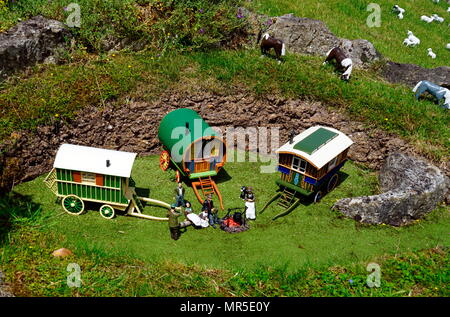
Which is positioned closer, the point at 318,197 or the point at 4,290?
the point at 4,290

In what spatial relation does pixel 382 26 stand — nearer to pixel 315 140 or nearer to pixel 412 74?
pixel 412 74

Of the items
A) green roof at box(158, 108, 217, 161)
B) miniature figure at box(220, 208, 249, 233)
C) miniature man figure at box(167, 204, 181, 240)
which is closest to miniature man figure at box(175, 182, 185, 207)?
green roof at box(158, 108, 217, 161)

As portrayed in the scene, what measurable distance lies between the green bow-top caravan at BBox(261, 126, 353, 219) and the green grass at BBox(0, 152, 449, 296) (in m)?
0.50

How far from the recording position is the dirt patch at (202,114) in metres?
13.5

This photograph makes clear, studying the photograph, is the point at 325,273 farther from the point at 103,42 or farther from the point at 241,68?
the point at 103,42

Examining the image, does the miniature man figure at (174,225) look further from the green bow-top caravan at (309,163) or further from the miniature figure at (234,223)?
the green bow-top caravan at (309,163)

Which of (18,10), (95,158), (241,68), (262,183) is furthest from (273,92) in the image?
(18,10)

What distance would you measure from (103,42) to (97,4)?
5.80 feet

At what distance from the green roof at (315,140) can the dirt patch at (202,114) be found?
7.59 ft

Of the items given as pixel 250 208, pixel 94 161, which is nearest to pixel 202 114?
pixel 250 208

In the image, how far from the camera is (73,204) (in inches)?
469

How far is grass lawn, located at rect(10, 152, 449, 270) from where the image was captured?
1076cm

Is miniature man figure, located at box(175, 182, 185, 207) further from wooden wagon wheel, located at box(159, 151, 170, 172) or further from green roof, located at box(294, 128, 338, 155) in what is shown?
green roof, located at box(294, 128, 338, 155)

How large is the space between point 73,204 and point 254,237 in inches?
201
